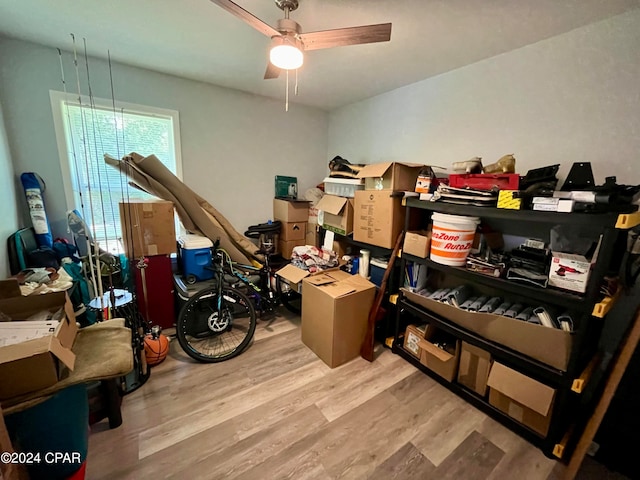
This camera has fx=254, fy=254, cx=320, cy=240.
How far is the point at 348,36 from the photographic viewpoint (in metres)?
1.39

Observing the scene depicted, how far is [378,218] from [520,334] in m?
1.23

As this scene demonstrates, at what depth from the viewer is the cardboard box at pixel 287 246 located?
3.34 meters

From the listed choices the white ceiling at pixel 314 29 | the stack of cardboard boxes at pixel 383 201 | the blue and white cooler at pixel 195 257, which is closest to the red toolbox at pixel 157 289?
the blue and white cooler at pixel 195 257

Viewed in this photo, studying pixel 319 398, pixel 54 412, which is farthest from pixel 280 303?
pixel 54 412

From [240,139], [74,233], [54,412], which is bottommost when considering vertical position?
[54,412]

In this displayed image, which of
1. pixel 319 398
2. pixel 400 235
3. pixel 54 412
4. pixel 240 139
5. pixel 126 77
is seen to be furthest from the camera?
pixel 240 139

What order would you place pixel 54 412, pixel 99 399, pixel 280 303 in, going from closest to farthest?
Answer: 1. pixel 54 412
2. pixel 99 399
3. pixel 280 303

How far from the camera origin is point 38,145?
7.18ft

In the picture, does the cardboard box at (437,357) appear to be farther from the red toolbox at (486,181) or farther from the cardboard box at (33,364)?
the cardboard box at (33,364)

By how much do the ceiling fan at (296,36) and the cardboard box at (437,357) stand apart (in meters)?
2.00

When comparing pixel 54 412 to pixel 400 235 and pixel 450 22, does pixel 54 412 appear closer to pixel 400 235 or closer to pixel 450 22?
pixel 400 235

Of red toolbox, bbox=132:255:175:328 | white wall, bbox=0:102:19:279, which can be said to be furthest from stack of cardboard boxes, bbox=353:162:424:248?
white wall, bbox=0:102:19:279

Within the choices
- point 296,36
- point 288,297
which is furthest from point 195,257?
point 296,36

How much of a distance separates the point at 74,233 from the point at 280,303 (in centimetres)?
202
